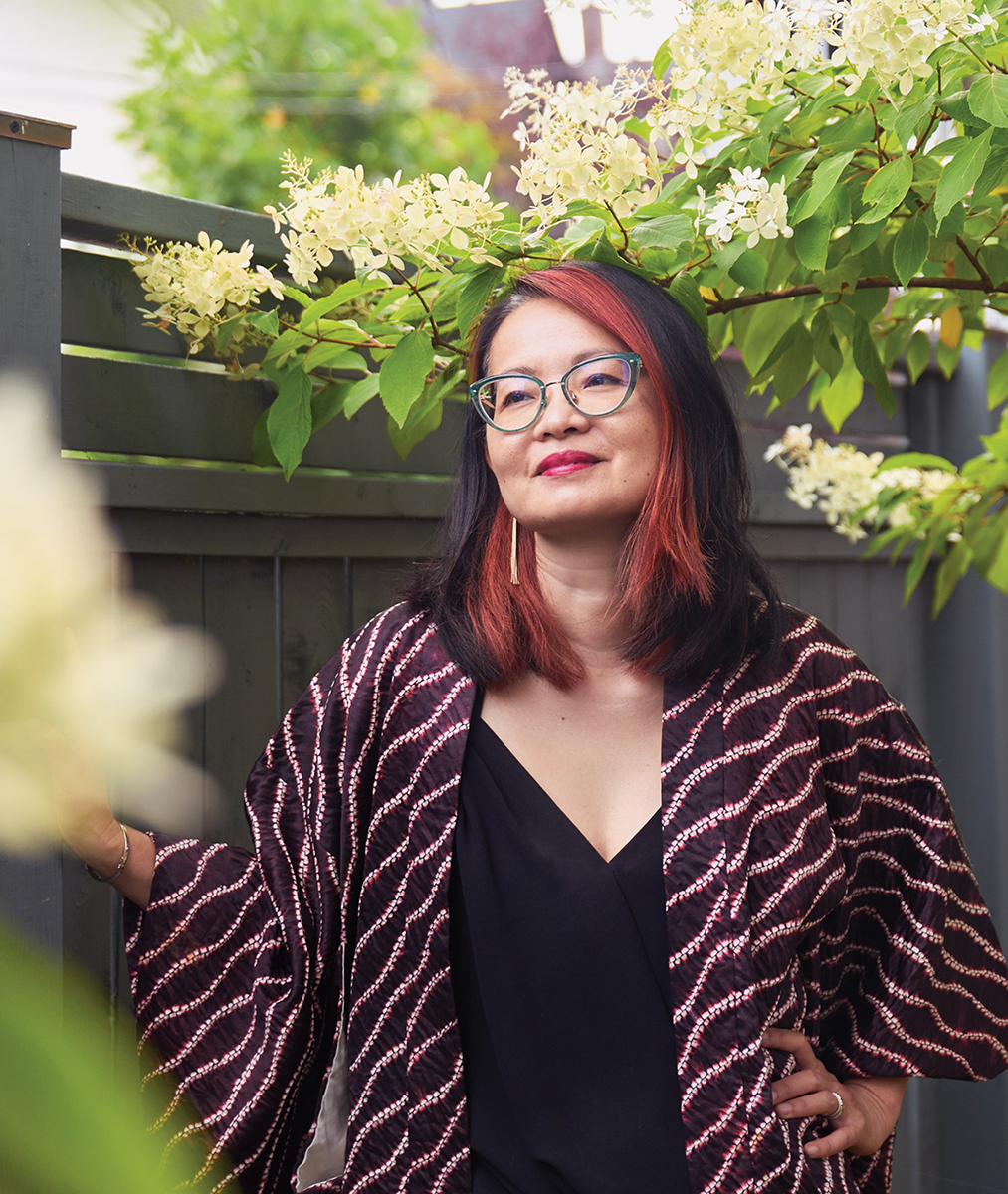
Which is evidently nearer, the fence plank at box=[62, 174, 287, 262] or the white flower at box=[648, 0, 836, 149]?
the white flower at box=[648, 0, 836, 149]

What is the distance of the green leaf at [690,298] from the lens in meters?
1.34

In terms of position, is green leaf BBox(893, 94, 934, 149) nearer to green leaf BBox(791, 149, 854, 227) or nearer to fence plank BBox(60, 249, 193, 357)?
green leaf BBox(791, 149, 854, 227)

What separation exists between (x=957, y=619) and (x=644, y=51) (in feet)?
6.17

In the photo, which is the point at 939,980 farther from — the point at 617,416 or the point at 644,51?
the point at 644,51

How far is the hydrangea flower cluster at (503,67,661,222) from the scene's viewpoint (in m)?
1.26

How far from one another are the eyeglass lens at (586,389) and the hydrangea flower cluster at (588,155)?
0.17 metres

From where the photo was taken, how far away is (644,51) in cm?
158

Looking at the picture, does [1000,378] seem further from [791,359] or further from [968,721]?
[968,721]

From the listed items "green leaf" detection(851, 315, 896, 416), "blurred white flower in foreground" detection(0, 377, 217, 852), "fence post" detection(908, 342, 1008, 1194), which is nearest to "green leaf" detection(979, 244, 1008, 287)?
"green leaf" detection(851, 315, 896, 416)

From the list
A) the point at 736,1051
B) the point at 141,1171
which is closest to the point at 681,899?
the point at 736,1051

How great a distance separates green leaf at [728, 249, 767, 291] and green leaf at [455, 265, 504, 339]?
0.87 ft

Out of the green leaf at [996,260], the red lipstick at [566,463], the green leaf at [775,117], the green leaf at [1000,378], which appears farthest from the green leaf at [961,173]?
the green leaf at [1000,378]

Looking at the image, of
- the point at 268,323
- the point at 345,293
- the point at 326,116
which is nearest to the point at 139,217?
the point at 268,323

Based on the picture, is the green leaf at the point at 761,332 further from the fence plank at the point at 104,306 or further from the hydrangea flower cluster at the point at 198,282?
the fence plank at the point at 104,306
